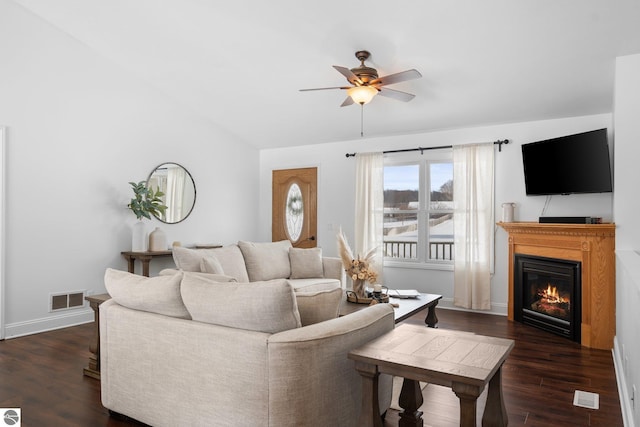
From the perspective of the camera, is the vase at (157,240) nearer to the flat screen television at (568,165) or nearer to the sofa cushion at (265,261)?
the sofa cushion at (265,261)

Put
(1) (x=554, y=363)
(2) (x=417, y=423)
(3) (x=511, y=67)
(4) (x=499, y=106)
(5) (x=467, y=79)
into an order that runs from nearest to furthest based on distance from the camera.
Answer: (2) (x=417, y=423) < (1) (x=554, y=363) < (3) (x=511, y=67) < (5) (x=467, y=79) < (4) (x=499, y=106)

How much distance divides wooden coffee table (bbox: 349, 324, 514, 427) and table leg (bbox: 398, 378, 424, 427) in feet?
1.16

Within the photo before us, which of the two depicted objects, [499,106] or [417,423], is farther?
[499,106]

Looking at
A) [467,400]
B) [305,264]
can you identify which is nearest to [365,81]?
[305,264]

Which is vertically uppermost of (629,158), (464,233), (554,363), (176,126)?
(176,126)

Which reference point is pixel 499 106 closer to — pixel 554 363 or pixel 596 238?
pixel 596 238

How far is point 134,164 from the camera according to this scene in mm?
5602

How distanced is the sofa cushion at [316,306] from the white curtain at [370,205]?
160 inches

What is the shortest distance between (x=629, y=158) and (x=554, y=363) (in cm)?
186

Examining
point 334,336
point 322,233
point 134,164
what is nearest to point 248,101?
point 134,164

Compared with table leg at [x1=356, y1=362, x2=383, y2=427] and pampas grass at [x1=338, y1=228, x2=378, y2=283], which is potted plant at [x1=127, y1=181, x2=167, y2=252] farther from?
table leg at [x1=356, y1=362, x2=383, y2=427]

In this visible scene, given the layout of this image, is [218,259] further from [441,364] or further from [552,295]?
[552,295]

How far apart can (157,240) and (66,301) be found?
3.84 feet

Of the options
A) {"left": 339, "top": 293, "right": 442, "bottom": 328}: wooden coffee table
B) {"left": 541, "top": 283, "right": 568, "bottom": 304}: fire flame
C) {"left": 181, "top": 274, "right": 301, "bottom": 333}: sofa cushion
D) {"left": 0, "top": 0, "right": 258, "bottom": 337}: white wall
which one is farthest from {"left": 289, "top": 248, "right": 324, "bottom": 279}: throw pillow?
{"left": 181, "top": 274, "right": 301, "bottom": 333}: sofa cushion
